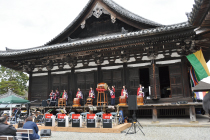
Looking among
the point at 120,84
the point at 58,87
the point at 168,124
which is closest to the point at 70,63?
the point at 58,87

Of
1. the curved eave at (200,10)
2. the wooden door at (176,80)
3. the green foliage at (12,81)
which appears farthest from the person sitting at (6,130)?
the green foliage at (12,81)

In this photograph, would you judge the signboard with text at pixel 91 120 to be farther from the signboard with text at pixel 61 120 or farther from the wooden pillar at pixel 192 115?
the wooden pillar at pixel 192 115

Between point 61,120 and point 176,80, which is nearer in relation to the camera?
point 61,120

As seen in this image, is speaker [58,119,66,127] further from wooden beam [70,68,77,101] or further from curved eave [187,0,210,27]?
curved eave [187,0,210,27]

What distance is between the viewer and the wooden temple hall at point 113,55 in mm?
10758

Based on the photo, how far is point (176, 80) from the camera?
11.7m

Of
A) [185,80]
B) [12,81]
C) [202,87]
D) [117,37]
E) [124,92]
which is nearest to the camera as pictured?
[117,37]

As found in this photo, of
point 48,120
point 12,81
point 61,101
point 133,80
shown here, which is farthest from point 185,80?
point 12,81

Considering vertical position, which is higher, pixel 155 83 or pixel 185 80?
pixel 185 80

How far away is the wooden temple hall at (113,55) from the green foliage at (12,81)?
1930 centimetres

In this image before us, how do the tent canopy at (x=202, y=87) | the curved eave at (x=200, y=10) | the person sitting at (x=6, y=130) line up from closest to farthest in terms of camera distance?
1. the person sitting at (x=6, y=130)
2. the curved eave at (x=200, y=10)
3. the tent canopy at (x=202, y=87)

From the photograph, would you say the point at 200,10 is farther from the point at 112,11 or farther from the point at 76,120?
the point at 112,11

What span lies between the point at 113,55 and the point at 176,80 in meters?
4.83

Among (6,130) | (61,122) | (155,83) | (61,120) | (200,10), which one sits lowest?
(61,122)
